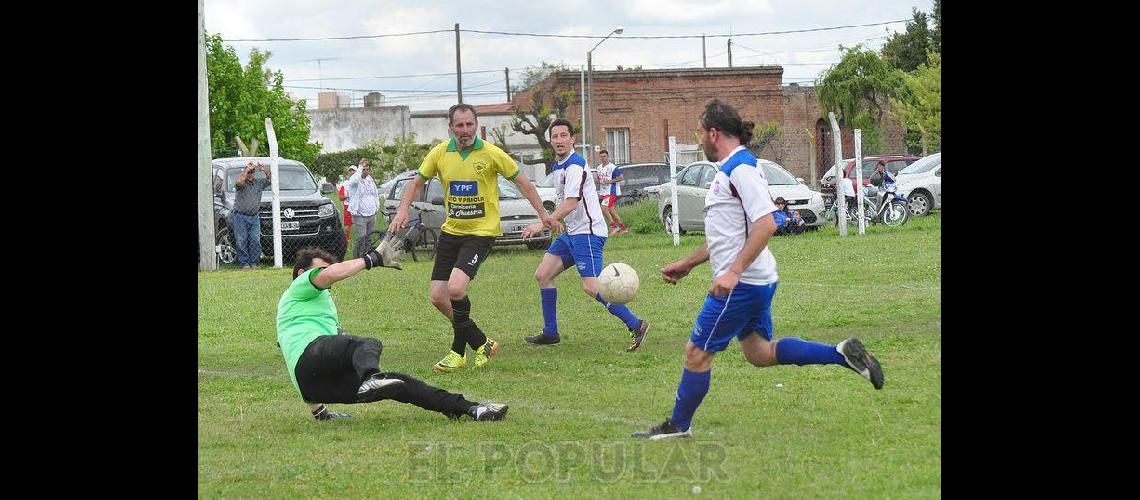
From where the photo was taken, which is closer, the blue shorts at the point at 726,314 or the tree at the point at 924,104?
the blue shorts at the point at 726,314

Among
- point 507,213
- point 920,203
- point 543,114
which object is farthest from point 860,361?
point 543,114

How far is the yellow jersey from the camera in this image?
31.9 feet

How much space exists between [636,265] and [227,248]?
765 centimetres

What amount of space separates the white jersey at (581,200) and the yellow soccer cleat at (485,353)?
1.55 m

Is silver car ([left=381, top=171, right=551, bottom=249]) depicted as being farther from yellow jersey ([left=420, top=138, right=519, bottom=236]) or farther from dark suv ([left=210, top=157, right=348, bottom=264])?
yellow jersey ([left=420, top=138, right=519, bottom=236])

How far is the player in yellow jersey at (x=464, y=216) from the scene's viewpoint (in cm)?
960

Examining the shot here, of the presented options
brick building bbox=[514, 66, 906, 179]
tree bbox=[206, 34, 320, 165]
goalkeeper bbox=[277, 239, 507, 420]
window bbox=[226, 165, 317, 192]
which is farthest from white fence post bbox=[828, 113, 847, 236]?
brick building bbox=[514, 66, 906, 179]

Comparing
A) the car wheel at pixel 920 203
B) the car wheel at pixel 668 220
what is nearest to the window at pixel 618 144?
the car wheel at pixel 920 203

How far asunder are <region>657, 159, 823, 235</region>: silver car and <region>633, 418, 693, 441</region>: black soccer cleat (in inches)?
652

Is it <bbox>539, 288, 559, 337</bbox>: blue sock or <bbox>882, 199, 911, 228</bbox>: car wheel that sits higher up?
<bbox>882, 199, 911, 228</bbox>: car wheel

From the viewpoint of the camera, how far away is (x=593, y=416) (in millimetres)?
7477

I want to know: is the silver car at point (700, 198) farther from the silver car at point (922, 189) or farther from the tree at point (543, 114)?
the tree at point (543, 114)
